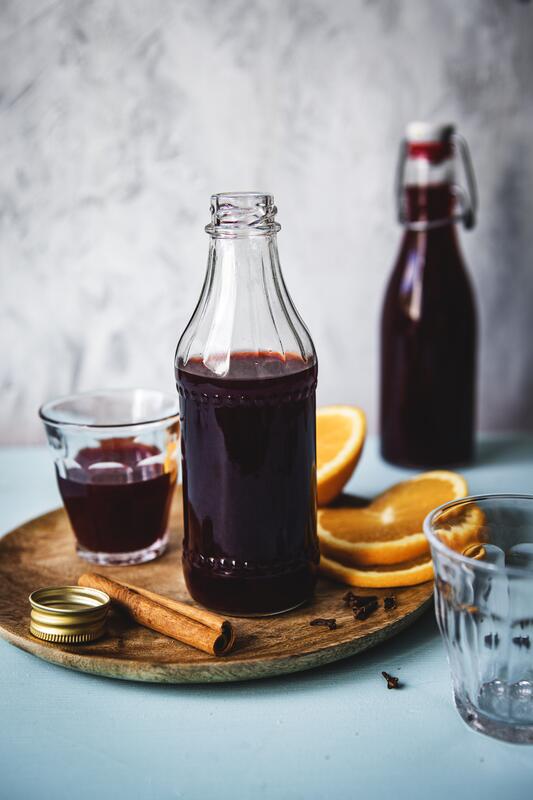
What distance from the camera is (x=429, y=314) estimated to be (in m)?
1.37

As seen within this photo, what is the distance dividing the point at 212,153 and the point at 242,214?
642 mm

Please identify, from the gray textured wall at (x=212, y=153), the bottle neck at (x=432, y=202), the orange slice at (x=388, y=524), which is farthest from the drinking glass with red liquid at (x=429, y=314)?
the orange slice at (x=388, y=524)

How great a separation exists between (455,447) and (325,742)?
2.52 ft

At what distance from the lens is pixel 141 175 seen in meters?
1.48

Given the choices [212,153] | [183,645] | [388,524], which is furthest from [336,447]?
[212,153]

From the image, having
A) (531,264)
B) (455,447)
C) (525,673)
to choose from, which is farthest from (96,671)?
(531,264)

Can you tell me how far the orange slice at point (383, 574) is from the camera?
959 millimetres

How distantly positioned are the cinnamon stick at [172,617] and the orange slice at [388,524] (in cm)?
19

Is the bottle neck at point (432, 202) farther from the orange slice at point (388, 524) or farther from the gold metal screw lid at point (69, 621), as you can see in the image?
the gold metal screw lid at point (69, 621)

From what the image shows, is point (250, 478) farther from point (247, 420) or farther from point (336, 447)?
point (336, 447)

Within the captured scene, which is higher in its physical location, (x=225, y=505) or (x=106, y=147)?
(x=106, y=147)

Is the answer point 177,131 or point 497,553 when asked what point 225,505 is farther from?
point 177,131

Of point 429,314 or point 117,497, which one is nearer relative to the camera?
point 117,497

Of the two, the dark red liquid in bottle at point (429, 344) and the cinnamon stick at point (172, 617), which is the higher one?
the dark red liquid in bottle at point (429, 344)
